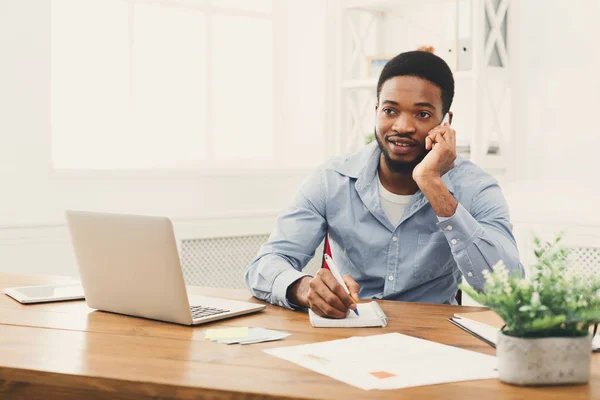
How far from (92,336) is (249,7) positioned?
9.24ft

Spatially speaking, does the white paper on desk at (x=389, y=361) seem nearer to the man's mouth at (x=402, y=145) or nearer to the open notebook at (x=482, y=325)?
the open notebook at (x=482, y=325)

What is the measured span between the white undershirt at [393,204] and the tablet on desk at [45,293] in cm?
Result: 82

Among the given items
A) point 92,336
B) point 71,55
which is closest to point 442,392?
point 92,336

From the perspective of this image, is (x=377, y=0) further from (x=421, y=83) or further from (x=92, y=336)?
(x=92, y=336)

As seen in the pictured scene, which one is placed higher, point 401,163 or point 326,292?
point 401,163

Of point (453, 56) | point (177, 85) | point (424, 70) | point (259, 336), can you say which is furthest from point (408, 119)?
point (177, 85)

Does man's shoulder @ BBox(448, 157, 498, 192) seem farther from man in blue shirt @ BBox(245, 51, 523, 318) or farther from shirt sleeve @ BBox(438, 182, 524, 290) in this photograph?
shirt sleeve @ BBox(438, 182, 524, 290)

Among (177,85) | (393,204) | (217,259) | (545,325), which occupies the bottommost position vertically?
(217,259)

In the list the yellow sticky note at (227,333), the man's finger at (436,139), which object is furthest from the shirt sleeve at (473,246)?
the yellow sticky note at (227,333)

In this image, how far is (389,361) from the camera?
1242 mm

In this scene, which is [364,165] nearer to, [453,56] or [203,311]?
[203,311]

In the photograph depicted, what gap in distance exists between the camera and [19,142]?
124 inches

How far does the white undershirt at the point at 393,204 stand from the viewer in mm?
2088

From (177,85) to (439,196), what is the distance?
84.9 inches
